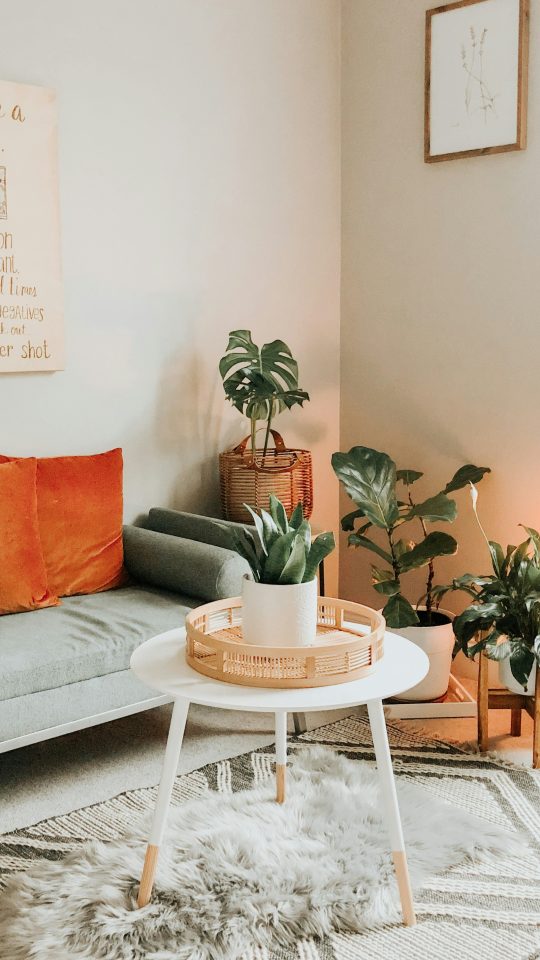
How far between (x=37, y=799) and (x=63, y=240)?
1713mm

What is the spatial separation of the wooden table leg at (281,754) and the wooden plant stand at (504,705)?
0.69 meters

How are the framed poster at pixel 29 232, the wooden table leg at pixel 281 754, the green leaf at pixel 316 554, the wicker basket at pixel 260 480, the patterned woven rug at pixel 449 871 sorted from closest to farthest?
the patterned woven rug at pixel 449 871 < the green leaf at pixel 316 554 < the wooden table leg at pixel 281 754 < the framed poster at pixel 29 232 < the wicker basket at pixel 260 480

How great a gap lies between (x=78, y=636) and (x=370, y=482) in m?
1.10

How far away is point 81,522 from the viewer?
3064 mm

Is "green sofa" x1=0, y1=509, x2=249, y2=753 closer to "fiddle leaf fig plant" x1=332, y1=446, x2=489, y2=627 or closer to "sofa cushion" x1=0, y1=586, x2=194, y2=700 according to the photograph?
"sofa cushion" x1=0, y1=586, x2=194, y2=700

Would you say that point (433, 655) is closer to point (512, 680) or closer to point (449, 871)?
point (512, 680)

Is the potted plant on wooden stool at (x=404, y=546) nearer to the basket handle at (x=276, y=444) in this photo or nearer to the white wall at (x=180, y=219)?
the basket handle at (x=276, y=444)

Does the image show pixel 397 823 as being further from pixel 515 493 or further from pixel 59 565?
pixel 515 493

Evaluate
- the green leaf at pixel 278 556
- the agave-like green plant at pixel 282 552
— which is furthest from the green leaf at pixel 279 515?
the green leaf at pixel 278 556

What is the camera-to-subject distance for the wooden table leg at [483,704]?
286 centimetres

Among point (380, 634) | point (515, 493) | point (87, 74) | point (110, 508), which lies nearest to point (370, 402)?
point (515, 493)

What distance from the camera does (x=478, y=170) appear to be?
342 cm

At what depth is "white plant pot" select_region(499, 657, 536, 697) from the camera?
9.31 feet

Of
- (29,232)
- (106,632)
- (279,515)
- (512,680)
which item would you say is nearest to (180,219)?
(29,232)
